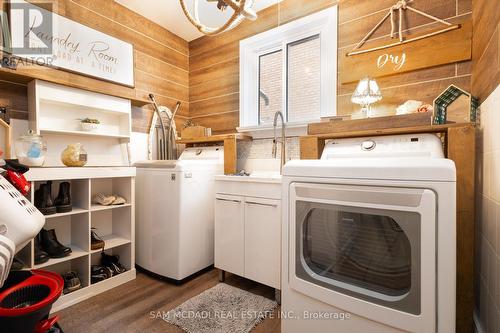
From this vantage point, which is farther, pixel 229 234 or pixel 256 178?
pixel 229 234

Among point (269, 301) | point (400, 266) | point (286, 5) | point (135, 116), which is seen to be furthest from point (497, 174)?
point (135, 116)

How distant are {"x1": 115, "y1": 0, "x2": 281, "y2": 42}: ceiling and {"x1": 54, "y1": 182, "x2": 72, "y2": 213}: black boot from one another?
1.91 metres

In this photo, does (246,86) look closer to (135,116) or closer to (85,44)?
(135,116)

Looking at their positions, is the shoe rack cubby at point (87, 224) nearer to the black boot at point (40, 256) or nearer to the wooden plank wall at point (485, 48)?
the black boot at point (40, 256)

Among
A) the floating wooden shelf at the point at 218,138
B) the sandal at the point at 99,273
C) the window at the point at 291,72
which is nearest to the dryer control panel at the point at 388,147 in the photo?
the window at the point at 291,72

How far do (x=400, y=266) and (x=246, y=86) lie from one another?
227 centimetres

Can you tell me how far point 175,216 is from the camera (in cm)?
201

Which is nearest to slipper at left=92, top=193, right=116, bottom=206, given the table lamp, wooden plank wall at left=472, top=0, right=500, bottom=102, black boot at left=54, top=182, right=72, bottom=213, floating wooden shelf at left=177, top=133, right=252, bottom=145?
black boot at left=54, top=182, right=72, bottom=213

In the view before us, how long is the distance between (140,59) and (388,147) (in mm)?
2549

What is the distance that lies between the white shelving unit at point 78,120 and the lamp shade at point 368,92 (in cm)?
206

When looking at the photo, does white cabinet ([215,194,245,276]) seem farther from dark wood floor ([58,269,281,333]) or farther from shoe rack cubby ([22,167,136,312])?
shoe rack cubby ([22,167,136,312])

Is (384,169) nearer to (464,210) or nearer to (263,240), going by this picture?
(464,210)

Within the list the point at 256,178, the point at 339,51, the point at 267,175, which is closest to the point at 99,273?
the point at 256,178

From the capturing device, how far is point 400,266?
0.97 m
